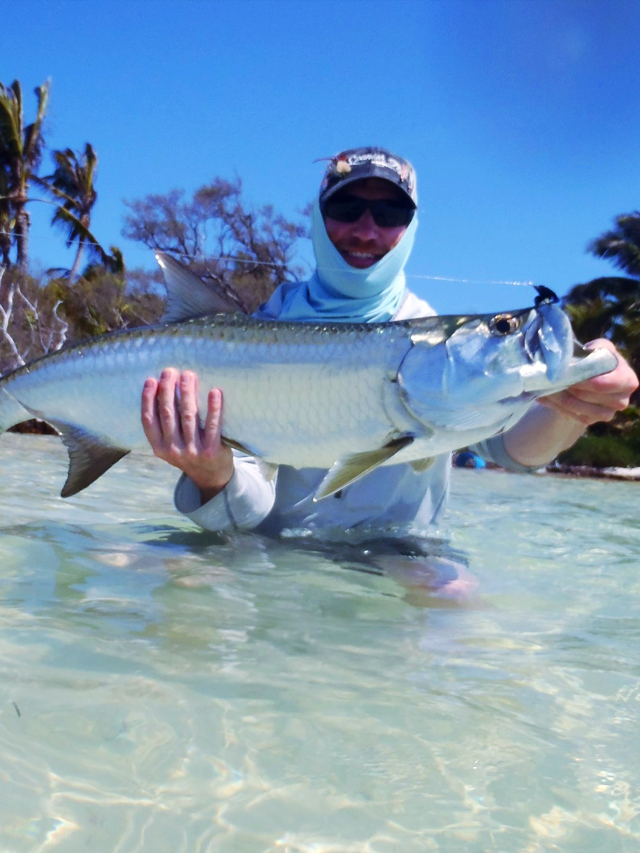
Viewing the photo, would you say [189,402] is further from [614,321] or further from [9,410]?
[614,321]

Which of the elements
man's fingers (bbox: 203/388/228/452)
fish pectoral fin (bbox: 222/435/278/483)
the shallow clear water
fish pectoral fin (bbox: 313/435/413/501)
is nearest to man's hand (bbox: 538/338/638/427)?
fish pectoral fin (bbox: 313/435/413/501)

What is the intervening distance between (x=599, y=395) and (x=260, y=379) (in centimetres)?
104

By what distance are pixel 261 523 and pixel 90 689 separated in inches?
70.0

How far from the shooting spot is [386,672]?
1.80 metres

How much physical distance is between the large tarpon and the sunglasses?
0.91 metres

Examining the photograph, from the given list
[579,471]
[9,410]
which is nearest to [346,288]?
[9,410]

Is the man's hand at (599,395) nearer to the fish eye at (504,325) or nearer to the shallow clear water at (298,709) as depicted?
the fish eye at (504,325)

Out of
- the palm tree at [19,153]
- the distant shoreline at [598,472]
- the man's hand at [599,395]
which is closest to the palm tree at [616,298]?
the distant shoreline at [598,472]

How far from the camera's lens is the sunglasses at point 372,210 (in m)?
3.24

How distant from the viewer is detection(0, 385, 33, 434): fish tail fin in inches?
107

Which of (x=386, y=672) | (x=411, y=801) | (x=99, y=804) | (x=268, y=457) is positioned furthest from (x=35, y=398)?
(x=411, y=801)

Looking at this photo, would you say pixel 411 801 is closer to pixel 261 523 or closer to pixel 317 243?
pixel 261 523

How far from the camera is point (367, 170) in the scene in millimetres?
3160

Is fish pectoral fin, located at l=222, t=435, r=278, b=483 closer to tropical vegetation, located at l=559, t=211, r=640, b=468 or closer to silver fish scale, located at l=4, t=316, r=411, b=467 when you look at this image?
silver fish scale, located at l=4, t=316, r=411, b=467
